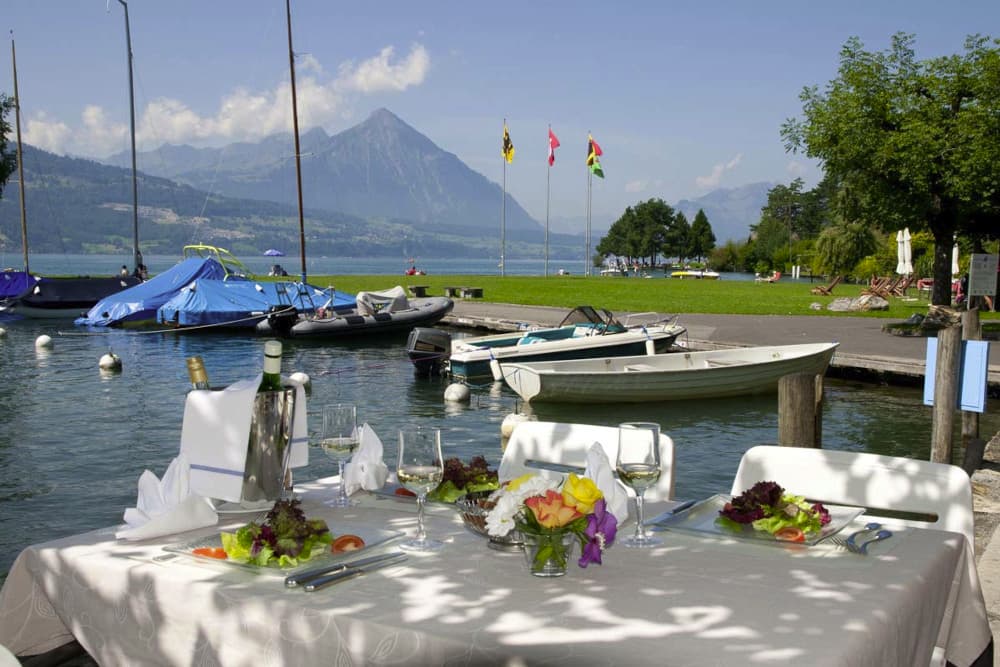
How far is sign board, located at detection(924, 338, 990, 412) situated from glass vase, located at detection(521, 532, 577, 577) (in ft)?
21.1

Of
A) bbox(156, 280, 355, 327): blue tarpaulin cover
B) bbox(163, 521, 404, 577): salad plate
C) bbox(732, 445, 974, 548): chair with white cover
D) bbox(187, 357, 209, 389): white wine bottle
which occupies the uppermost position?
bbox(187, 357, 209, 389): white wine bottle

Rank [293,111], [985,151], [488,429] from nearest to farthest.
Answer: [488,429] < [985,151] < [293,111]

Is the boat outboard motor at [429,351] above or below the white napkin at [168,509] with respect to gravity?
below

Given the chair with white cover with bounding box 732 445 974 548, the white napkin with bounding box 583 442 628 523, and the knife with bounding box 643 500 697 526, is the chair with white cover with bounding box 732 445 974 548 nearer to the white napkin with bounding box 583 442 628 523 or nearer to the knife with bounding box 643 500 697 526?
the knife with bounding box 643 500 697 526

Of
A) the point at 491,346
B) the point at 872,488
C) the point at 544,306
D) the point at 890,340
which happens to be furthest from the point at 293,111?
the point at 872,488

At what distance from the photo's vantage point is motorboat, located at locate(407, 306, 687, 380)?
17625 millimetres

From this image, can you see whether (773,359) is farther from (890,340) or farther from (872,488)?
(872,488)

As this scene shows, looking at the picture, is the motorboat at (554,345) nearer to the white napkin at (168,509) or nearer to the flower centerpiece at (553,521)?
the white napkin at (168,509)

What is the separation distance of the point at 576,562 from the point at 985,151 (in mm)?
21077

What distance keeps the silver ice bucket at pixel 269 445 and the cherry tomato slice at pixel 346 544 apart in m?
0.44

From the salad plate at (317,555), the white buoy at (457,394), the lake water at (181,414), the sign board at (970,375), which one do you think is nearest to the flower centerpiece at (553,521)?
the salad plate at (317,555)

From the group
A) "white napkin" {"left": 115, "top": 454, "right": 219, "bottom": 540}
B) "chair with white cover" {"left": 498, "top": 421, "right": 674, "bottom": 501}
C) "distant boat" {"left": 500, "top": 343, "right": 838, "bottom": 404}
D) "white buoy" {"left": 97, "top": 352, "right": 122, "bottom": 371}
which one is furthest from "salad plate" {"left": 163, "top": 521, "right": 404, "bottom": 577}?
"white buoy" {"left": 97, "top": 352, "right": 122, "bottom": 371}

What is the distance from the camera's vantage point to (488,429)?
14641 mm

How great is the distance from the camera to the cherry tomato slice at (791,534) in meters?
2.76
